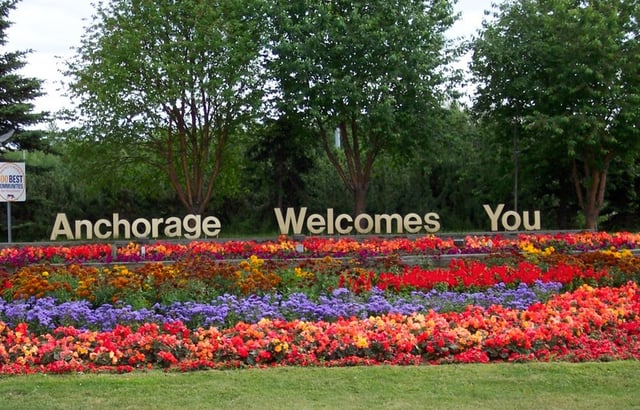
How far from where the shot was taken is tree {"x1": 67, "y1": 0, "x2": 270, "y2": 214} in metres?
19.1

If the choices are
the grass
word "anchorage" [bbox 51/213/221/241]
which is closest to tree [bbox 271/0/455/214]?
word "anchorage" [bbox 51/213/221/241]

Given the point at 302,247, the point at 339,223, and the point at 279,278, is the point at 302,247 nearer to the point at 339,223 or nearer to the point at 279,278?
the point at 339,223

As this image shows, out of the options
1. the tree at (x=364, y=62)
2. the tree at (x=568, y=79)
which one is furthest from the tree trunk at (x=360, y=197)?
the tree at (x=568, y=79)

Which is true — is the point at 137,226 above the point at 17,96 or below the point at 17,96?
below

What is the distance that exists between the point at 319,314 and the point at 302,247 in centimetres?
674

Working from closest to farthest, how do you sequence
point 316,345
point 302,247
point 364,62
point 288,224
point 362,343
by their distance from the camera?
point 362,343 → point 316,345 → point 302,247 → point 288,224 → point 364,62

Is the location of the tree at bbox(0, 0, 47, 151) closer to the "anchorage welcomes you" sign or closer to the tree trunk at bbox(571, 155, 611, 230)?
the "anchorage welcomes you" sign

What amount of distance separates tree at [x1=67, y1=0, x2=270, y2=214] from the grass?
530 inches

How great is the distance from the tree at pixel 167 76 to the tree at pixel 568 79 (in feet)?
23.3

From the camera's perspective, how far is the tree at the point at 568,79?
63.4 ft

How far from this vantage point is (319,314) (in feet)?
27.1

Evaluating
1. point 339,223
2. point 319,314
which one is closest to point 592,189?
point 339,223

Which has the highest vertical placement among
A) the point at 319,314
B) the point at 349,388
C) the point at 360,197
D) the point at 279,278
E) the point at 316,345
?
the point at 360,197

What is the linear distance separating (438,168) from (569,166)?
5.32 m
